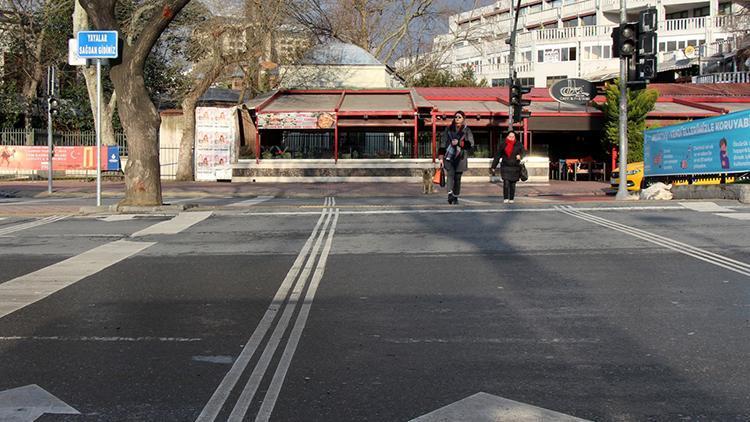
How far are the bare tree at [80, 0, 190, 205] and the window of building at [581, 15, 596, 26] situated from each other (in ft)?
161

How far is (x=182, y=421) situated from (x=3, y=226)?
10024mm

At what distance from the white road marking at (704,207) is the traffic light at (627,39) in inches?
207

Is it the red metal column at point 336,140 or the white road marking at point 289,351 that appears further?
the red metal column at point 336,140

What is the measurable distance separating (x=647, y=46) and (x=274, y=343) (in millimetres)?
15056

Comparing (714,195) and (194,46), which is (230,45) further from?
(714,195)

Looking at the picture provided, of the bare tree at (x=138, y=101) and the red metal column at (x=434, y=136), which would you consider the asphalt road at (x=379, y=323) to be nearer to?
the bare tree at (x=138, y=101)

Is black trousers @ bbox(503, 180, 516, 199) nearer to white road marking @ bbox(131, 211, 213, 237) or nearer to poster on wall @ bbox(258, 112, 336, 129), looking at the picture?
white road marking @ bbox(131, 211, 213, 237)

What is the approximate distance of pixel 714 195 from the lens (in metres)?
17.8

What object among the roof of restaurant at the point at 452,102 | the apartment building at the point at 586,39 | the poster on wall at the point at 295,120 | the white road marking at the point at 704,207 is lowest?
the white road marking at the point at 704,207

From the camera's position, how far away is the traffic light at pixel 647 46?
18484 mm

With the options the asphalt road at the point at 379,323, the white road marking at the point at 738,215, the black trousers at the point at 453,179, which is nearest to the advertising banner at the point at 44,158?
the black trousers at the point at 453,179

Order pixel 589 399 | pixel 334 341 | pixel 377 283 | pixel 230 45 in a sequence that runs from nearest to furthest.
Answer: pixel 589 399 < pixel 334 341 < pixel 377 283 < pixel 230 45

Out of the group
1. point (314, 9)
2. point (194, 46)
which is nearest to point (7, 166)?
point (194, 46)

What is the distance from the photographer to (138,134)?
634 inches
